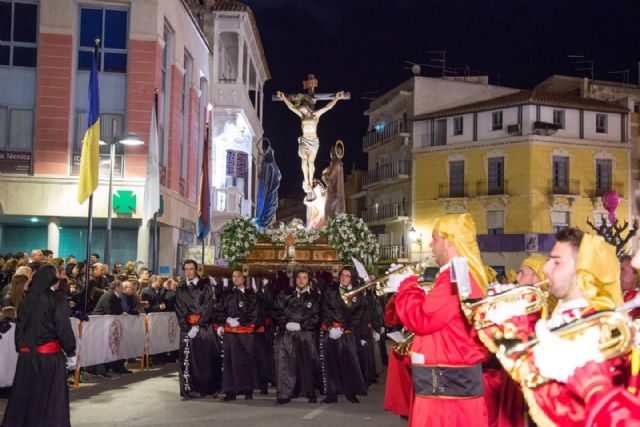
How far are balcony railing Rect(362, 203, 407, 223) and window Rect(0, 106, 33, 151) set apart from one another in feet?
96.6

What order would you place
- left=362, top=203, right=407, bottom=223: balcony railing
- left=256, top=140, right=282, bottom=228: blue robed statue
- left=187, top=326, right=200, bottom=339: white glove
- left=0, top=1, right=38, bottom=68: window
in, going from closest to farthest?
1. left=187, top=326, right=200, bottom=339: white glove
2. left=256, top=140, right=282, bottom=228: blue robed statue
3. left=0, top=1, right=38, bottom=68: window
4. left=362, top=203, right=407, bottom=223: balcony railing

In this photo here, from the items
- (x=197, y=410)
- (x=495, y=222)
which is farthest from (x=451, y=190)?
(x=197, y=410)

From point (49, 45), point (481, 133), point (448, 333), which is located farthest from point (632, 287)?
point (481, 133)

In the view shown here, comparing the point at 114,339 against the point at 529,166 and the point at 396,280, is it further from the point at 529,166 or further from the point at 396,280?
the point at 529,166

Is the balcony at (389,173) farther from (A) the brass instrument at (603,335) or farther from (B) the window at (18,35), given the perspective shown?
(A) the brass instrument at (603,335)

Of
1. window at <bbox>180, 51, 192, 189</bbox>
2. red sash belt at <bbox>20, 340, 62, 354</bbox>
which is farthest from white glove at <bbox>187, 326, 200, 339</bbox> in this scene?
window at <bbox>180, 51, 192, 189</bbox>

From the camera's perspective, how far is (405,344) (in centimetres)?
974

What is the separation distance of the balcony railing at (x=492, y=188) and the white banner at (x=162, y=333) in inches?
1240

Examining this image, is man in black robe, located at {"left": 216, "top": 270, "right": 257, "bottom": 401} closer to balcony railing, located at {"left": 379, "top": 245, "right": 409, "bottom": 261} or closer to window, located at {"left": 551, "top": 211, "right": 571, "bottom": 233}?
window, located at {"left": 551, "top": 211, "right": 571, "bottom": 233}

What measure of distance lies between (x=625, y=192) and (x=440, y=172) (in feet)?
35.2

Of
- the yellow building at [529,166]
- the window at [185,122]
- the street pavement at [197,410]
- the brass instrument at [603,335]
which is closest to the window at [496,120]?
the yellow building at [529,166]

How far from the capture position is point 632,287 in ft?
26.1

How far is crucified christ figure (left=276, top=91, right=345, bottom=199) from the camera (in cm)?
1897

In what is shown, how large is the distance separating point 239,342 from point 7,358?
361cm
